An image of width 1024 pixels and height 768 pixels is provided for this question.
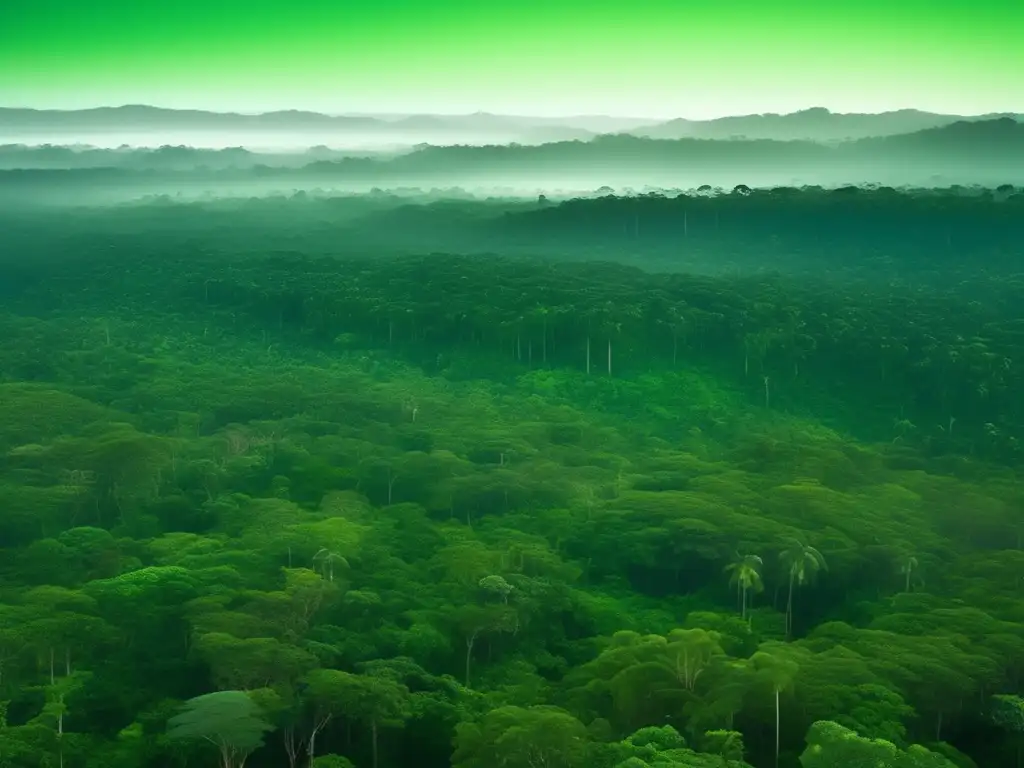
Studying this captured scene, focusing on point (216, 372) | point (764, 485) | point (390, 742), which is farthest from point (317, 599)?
point (216, 372)

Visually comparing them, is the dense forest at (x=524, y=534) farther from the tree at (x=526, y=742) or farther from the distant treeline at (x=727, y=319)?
the distant treeline at (x=727, y=319)

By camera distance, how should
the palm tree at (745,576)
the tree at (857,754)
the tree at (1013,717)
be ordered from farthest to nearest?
the palm tree at (745,576), the tree at (1013,717), the tree at (857,754)

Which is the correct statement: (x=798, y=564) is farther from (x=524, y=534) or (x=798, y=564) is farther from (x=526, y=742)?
(x=526, y=742)

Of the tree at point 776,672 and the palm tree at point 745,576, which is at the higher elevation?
the tree at point 776,672

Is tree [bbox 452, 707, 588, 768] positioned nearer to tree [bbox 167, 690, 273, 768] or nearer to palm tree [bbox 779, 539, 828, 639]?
tree [bbox 167, 690, 273, 768]

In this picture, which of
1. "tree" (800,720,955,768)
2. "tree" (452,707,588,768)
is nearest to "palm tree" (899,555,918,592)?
"tree" (800,720,955,768)

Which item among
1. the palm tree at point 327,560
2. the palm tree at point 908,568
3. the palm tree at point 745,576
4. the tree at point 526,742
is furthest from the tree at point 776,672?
the palm tree at point 327,560
